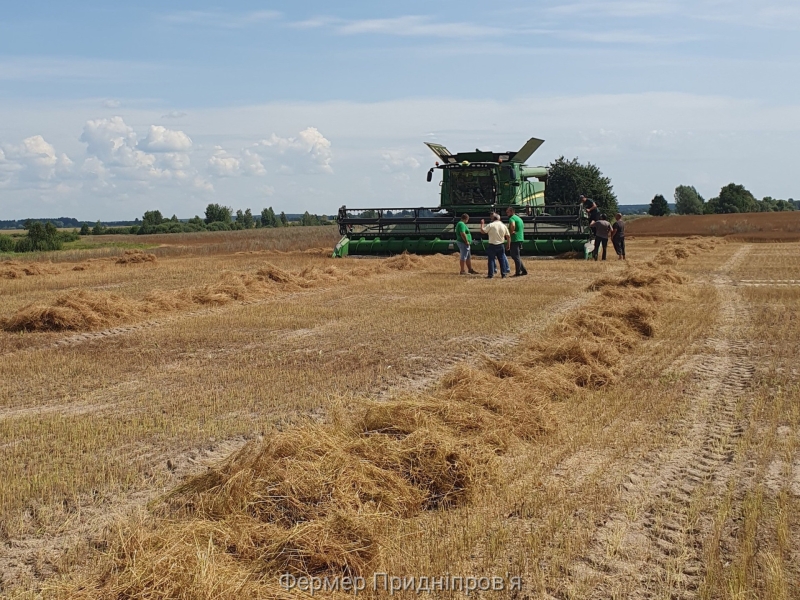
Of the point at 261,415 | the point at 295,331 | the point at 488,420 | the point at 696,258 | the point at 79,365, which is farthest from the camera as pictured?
the point at 696,258

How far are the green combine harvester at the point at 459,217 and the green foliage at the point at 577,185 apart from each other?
1948 centimetres

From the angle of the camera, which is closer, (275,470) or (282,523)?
(282,523)

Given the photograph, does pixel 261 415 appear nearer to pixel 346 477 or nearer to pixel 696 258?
pixel 346 477

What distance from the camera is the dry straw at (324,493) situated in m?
3.93

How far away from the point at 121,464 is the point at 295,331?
6.61 m

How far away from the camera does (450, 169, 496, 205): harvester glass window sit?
26.9 m

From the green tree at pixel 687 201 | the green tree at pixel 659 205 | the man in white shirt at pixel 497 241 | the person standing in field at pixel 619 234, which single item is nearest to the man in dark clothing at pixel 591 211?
the person standing in field at pixel 619 234

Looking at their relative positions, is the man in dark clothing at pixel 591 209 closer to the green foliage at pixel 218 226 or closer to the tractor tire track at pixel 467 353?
the tractor tire track at pixel 467 353

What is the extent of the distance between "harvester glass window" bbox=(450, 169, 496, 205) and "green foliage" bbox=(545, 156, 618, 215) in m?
20.0

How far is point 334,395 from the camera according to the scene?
310 inches

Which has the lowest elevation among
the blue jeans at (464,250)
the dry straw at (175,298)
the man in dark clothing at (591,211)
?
the dry straw at (175,298)

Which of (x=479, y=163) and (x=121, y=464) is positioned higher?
(x=479, y=163)

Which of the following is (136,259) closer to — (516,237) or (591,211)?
(516,237)

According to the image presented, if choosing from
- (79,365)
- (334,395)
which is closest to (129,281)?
(79,365)
